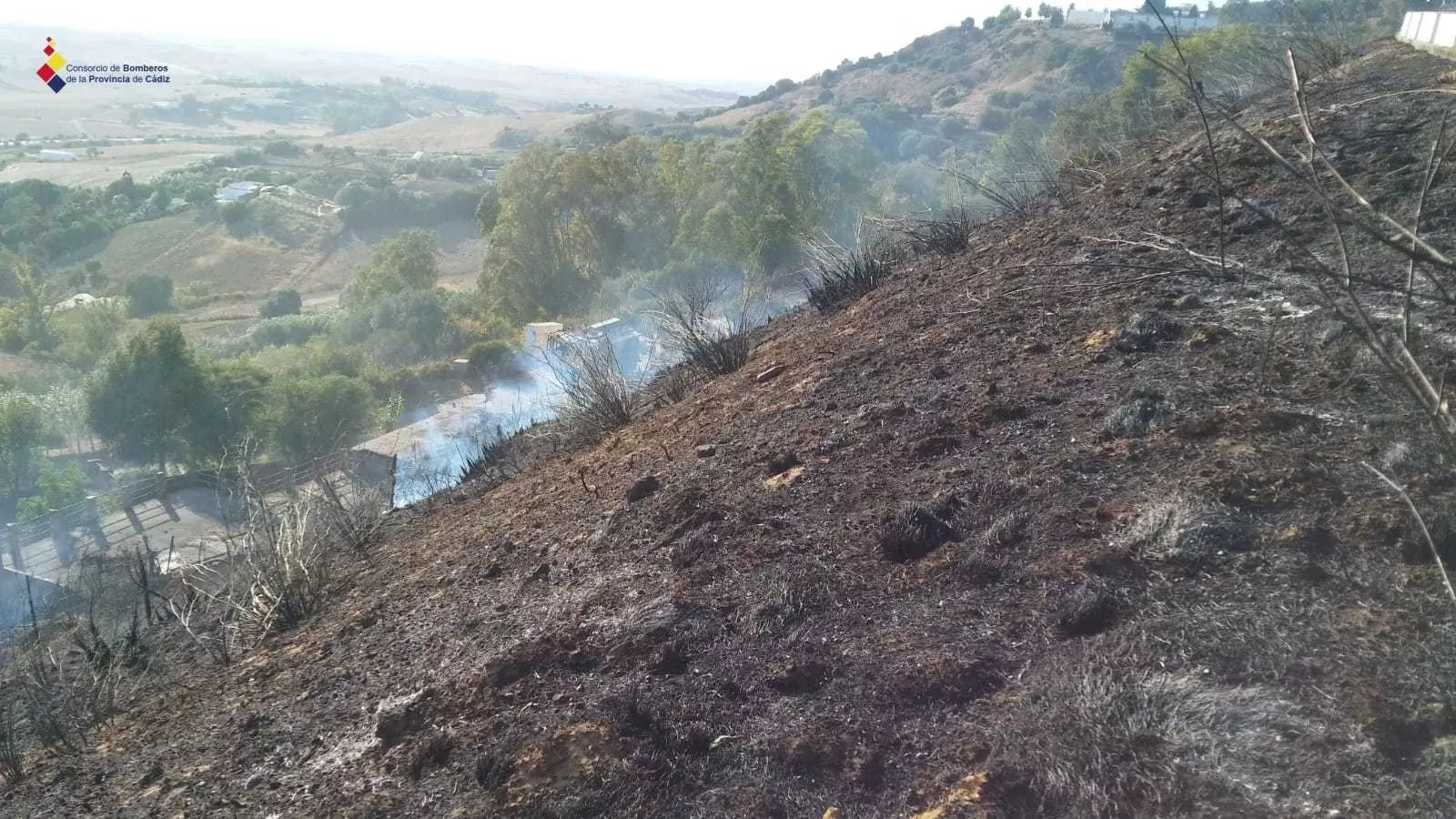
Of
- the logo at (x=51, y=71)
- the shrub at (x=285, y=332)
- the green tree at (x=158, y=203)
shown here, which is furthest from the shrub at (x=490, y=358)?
the green tree at (x=158, y=203)

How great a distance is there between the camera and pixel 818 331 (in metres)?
7.34

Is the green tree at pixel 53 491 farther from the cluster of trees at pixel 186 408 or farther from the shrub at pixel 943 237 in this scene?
the shrub at pixel 943 237

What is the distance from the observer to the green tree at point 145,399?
1912cm

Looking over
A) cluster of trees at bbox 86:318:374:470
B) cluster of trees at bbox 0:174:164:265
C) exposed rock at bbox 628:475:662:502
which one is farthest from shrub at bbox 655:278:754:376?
cluster of trees at bbox 0:174:164:265

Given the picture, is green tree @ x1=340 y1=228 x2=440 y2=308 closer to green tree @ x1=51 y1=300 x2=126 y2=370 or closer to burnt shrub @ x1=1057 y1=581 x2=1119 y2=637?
green tree @ x1=51 y1=300 x2=126 y2=370

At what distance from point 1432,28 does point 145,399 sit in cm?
2385

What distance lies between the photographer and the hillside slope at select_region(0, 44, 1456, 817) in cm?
230

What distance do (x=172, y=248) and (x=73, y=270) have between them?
4.53 m

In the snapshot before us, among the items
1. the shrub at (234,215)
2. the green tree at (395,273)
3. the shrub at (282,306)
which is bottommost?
the shrub at (282,306)

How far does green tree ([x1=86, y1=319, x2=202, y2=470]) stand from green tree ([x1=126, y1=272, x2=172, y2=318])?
15.7m

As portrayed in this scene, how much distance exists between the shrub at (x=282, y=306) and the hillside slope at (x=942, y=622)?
3285 cm

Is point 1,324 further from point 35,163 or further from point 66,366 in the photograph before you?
point 35,163

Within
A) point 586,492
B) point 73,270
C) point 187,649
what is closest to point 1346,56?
point 586,492

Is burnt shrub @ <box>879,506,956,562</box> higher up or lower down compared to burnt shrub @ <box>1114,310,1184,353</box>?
lower down
